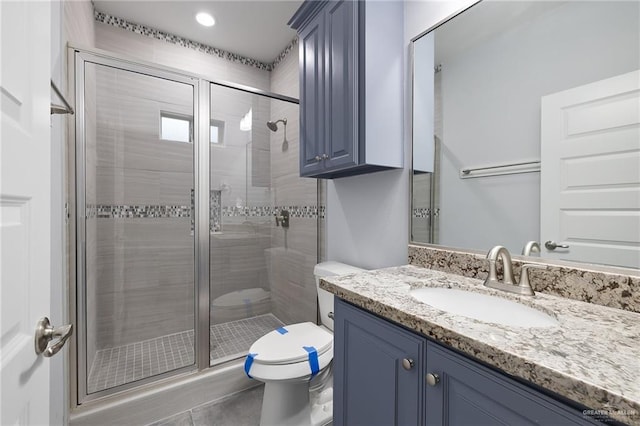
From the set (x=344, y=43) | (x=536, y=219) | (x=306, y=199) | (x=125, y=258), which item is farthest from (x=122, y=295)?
(x=536, y=219)

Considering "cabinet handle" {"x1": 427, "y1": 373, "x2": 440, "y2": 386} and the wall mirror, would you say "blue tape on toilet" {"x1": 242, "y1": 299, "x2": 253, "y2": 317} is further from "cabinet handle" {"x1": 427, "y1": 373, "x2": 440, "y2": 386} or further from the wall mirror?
"cabinet handle" {"x1": 427, "y1": 373, "x2": 440, "y2": 386}

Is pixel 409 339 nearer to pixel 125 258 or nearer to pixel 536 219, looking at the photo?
pixel 536 219

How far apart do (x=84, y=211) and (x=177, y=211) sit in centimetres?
50

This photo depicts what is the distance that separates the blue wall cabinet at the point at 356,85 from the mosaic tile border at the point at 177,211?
78cm

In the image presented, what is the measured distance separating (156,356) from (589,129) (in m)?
2.45

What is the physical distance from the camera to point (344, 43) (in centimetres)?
128

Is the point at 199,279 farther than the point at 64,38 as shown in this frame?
Yes

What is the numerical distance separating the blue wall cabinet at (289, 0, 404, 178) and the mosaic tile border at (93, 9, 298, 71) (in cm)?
120

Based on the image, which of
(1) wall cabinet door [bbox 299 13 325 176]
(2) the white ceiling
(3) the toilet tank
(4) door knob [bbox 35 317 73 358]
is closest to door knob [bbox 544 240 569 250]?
(3) the toilet tank

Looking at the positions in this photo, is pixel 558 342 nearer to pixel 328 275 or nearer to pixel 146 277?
pixel 328 275

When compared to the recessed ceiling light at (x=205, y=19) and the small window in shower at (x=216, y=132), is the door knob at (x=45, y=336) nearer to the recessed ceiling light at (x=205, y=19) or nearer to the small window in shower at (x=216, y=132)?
the small window in shower at (x=216, y=132)

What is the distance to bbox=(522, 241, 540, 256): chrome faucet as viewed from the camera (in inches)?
36.0

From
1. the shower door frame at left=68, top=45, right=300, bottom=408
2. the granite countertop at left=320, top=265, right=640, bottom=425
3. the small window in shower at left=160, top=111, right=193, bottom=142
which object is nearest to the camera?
the granite countertop at left=320, top=265, right=640, bottom=425

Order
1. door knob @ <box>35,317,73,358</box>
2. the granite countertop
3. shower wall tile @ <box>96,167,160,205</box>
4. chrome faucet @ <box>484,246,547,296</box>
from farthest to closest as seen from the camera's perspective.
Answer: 1. shower wall tile @ <box>96,167,160,205</box>
2. chrome faucet @ <box>484,246,547,296</box>
3. door knob @ <box>35,317,73,358</box>
4. the granite countertop
